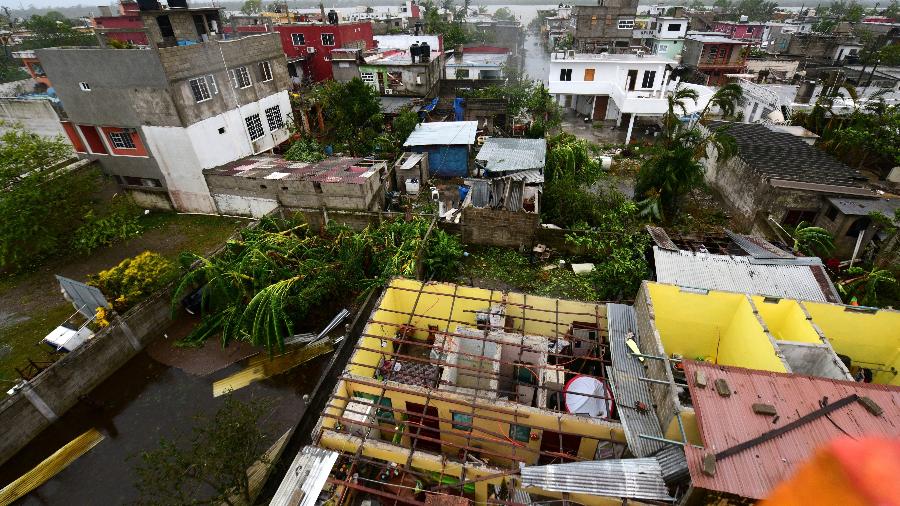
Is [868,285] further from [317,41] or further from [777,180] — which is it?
[317,41]

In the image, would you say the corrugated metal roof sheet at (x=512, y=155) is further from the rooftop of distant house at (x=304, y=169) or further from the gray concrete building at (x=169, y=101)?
the gray concrete building at (x=169, y=101)

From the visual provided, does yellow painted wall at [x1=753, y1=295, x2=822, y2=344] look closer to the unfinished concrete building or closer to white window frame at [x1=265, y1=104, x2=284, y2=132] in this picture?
the unfinished concrete building

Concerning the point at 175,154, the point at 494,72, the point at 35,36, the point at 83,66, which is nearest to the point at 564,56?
the point at 494,72

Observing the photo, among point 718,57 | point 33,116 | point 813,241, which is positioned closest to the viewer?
point 813,241

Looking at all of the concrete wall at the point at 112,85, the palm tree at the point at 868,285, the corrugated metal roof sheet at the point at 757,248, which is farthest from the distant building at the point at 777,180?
the concrete wall at the point at 112,85

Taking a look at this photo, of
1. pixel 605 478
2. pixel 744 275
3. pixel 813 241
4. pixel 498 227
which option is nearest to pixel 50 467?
pixel 605 478

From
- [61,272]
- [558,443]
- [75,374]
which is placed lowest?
[61,272]
